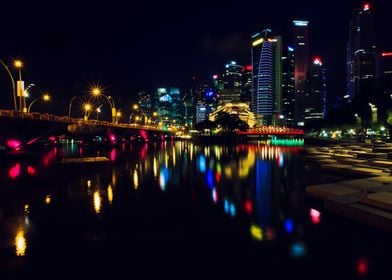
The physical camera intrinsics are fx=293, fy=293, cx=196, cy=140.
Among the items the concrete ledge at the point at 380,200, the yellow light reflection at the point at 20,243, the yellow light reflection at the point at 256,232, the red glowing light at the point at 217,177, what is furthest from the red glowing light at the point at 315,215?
the yellow light reflection at the point at 20,243

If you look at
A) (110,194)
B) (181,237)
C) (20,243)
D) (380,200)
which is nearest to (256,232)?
(181,237)

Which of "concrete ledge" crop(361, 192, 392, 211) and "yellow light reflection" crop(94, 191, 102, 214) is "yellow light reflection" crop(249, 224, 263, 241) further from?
"yellow light reflection" crop(94, 191, 102, 214)

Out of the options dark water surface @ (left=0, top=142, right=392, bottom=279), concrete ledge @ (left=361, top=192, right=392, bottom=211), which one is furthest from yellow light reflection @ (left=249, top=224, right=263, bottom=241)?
concrete ledge @ (left=361, top=192, right=392, bottom=211)

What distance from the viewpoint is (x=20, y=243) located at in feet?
32.6

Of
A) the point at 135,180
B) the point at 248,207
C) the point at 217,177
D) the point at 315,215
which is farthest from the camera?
the point at 217,177

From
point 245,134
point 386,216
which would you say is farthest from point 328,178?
point 245,134

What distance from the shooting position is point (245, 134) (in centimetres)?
Result: 15238

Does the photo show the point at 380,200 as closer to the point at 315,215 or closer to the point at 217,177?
the point at 315,215

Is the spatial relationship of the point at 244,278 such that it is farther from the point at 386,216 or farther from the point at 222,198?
the point at 222,198

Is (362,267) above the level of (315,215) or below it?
below

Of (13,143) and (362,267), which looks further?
(13,143)

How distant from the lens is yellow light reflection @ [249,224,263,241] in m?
10.4

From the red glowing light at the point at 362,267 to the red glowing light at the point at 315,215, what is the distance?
3305 millimetres

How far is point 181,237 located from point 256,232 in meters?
2.81
